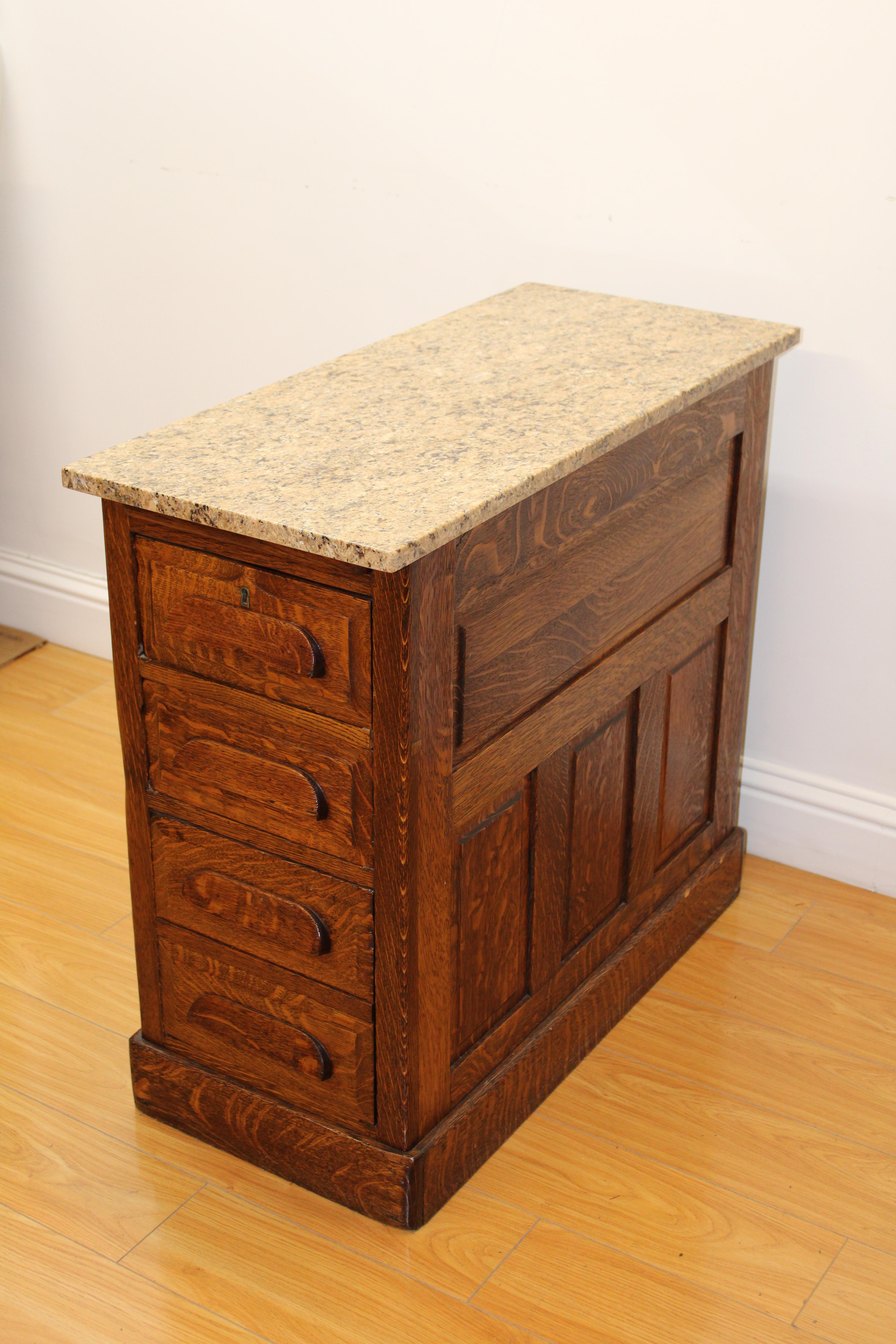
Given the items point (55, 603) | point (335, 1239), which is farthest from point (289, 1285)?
point (55, 603)

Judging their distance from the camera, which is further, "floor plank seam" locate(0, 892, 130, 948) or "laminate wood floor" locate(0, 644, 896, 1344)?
"floor plank seam" locate(0, 892, 130, 948)

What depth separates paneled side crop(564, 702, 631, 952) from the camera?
5.90 feet

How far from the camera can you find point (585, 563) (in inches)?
66.1

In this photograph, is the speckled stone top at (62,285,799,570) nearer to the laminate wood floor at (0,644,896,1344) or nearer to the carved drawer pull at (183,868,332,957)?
the carved drawer pull at (183,868,332,957)

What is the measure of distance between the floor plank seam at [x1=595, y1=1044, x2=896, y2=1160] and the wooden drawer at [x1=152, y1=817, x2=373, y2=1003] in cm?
52

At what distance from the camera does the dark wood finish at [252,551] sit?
137 centimetres

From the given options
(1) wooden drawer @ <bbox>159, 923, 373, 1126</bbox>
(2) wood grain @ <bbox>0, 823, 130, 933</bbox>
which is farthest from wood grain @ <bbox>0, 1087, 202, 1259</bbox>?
(2) wood grain @ <bbox>0, 823, 130, 933</bbox>

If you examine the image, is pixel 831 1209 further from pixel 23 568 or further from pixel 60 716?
pixel 23 568

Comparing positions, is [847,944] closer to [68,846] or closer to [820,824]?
[820,824]

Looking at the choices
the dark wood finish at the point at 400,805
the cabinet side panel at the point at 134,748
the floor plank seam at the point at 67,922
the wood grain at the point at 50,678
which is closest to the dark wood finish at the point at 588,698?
the dark wood finish at the point at 400,805

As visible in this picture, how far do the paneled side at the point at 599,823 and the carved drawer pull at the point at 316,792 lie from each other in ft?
1.25

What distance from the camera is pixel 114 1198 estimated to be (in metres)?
1.68

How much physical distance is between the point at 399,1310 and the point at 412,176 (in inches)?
65.8

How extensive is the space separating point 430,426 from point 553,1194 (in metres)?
0.90
